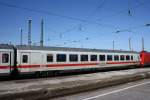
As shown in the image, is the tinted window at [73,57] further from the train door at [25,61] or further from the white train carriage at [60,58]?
the train door at [25,61]

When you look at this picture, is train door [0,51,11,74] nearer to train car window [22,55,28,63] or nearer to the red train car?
train car window [22,55,28,63]

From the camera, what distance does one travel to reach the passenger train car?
1811 centimetres

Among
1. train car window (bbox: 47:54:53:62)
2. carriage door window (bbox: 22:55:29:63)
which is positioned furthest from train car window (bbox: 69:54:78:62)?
carriage door window (bbox: 22:55:29:63)

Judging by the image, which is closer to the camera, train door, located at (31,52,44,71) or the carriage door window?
the carriage door window

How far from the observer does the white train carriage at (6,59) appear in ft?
57.5

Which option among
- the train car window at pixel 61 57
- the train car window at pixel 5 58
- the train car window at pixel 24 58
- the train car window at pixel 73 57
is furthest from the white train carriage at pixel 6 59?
the train car window at pixel 73 57

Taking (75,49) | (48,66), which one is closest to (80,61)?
(75,49)

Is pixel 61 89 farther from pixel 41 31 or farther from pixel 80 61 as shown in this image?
pixel 41 31

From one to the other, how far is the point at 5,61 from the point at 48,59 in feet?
15.3

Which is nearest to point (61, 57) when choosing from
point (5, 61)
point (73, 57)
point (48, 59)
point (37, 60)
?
point (48, 59)

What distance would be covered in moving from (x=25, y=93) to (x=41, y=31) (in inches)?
953

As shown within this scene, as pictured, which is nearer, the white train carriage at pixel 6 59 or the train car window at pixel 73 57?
the white train carriage at pixel 6 59

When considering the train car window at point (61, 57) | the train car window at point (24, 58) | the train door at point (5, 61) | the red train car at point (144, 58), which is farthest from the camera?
the red train car at point (144, 58)

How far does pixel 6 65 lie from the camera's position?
700 inches
